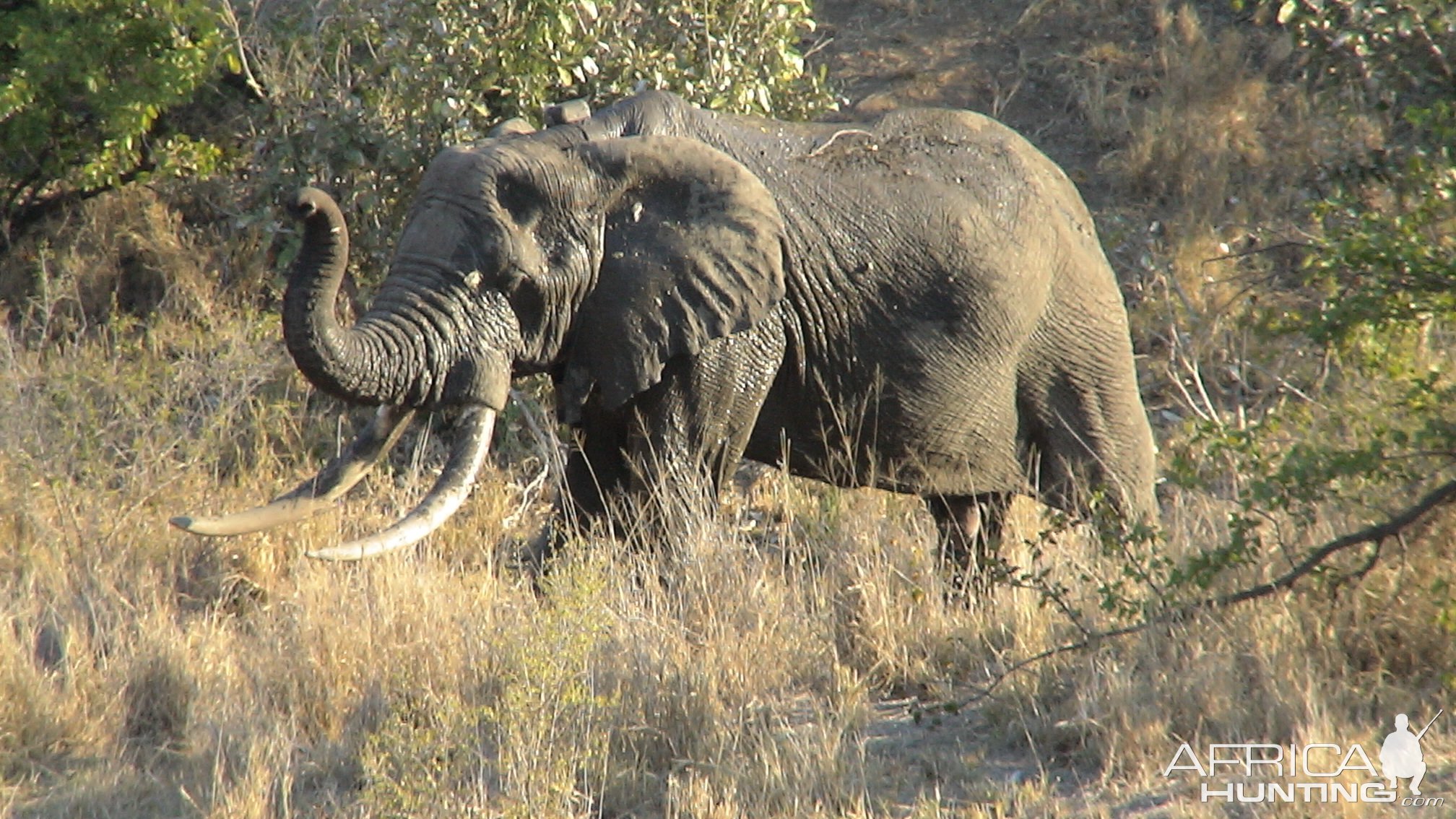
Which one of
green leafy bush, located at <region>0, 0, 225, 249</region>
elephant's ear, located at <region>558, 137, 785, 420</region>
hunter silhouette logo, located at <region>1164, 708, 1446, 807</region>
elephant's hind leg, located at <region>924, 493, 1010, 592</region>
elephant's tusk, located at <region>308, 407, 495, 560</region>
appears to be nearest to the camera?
hunter silhouette logo, located at <region>1164, 708, 1446, 807</region>

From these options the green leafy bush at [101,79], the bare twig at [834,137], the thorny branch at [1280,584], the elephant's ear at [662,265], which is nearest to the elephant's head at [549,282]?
the elephant's ear at [662,265]

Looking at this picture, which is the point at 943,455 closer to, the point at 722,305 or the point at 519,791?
the point at 722,305

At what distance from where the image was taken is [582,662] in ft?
18.8

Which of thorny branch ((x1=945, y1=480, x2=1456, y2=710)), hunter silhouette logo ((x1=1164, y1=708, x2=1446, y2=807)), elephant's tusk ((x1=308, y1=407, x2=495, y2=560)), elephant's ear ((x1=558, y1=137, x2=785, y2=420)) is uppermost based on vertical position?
elephant's ear ((x1=558, y1=137, x2=785, y2=420))

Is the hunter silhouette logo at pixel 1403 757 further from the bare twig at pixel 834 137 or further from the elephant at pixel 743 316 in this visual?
the bare twig at pixel 834 137

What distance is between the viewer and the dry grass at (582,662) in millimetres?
5484

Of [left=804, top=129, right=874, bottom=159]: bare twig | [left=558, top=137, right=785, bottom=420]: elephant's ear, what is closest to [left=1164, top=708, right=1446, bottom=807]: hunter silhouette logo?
[left=558, top=137, right=785, bottom=420]: elephant's ear

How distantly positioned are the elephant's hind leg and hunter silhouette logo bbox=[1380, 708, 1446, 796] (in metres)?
2.52

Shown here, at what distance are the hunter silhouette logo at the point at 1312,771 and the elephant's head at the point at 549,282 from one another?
2.35 meters

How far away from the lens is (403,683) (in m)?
6.10

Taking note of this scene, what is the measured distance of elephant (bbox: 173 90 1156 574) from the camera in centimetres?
642

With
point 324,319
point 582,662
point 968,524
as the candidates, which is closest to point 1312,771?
point 582,662

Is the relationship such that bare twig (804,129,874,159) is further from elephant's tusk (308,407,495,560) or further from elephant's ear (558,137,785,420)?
elephant's tusk (308,407,495,560)

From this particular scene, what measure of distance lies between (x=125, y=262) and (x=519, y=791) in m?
7.02
